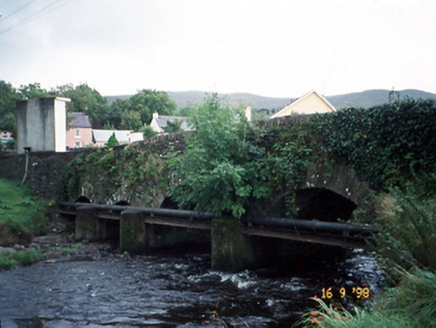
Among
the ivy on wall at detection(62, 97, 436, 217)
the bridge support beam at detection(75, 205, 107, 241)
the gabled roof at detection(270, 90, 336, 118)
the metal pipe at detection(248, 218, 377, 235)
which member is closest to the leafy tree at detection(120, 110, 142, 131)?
the gabled roof at detection(270, 90, 336, 118)

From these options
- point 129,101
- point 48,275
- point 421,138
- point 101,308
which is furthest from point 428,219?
point 129,101

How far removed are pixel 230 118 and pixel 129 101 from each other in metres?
67.3

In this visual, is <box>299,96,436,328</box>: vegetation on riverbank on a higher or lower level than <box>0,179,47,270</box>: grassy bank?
higher

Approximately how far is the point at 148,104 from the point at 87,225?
59930 millimetres

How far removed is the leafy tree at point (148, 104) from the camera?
71938 mm

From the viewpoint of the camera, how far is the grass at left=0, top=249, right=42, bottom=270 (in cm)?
1085

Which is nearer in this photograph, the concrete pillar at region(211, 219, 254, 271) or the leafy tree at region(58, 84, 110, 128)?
the concrete pillar at region(211, 219, 254, 271)

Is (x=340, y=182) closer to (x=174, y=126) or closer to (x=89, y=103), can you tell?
(x=174, y=126)

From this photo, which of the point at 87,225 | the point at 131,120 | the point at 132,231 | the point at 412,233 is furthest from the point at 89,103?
the point at 412,233

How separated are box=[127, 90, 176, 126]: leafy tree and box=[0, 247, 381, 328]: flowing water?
203 ft

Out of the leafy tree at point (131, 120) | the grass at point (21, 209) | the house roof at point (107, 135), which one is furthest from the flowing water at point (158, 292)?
the leafy tree at point (131, 120)

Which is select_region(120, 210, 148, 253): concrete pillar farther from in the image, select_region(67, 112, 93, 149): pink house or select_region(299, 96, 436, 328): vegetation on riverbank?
select_region(67, 112, 93, 149): pink house

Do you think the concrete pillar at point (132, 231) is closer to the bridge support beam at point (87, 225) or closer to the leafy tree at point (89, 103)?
the bridge support beam at point (87, 225)

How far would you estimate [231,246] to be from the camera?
10180mm
